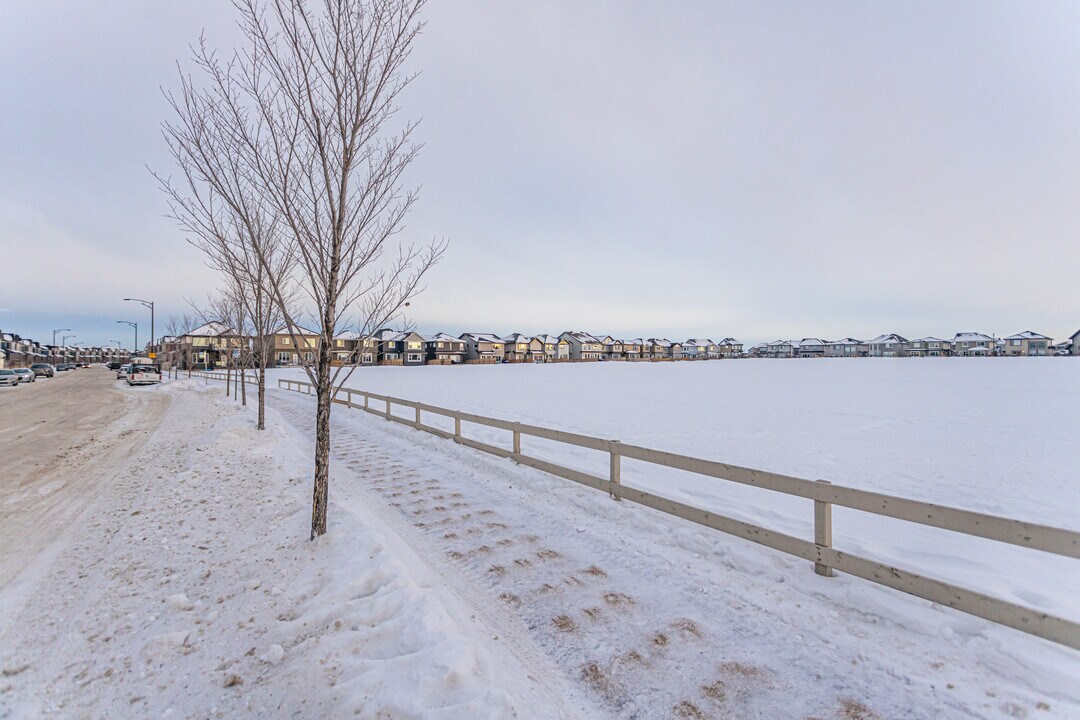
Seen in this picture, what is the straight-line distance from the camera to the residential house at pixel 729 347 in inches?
6818

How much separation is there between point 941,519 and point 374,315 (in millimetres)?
6375

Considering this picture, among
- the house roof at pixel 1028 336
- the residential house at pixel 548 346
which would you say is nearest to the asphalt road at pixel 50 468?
the residential house at pixel 548 346

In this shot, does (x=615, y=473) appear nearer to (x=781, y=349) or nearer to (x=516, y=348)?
(x=516, y=348)

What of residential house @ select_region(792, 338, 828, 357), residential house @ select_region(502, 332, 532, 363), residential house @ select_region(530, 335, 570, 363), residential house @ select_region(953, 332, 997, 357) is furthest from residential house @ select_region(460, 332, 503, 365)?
residential house @ select_region(953, 332, 997, 357)

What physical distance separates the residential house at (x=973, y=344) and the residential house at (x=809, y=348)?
33528mm

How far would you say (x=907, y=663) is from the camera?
10.7 feet

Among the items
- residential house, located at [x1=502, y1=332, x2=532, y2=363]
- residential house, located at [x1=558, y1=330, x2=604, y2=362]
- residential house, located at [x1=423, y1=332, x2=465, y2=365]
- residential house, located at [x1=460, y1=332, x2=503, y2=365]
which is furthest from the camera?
residential house, located at [x1=558, y1=330, x2=604, y2=362]

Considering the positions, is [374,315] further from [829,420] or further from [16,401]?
Result: [16,401]

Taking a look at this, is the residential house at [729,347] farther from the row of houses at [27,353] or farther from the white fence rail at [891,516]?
the white fence rail at [891,516]

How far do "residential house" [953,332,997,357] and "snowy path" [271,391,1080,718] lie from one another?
6817 inches

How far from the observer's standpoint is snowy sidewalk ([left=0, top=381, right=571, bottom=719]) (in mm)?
2873

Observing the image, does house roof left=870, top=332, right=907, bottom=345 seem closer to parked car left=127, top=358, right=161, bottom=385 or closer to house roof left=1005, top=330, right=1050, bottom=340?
house roof left=1005, top=330, right=1050, bottom=340

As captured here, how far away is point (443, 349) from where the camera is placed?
3652 inches

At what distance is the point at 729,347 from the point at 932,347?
6004 cm
